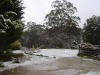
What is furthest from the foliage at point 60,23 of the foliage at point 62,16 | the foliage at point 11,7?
the foliage at point 11,7

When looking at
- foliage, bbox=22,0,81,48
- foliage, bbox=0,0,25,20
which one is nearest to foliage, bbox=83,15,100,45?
foliage, bbox=22,0,81,48

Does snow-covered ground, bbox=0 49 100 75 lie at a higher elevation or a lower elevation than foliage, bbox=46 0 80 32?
lower

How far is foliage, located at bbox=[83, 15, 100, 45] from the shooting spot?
41938mm

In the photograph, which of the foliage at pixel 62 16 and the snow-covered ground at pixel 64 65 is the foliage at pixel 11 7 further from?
the foliage at pixel 62 16

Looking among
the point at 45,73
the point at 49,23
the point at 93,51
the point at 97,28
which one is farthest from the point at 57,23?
the point at 45,73

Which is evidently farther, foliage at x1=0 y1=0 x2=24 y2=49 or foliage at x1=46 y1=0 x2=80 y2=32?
foliage at x1=46 y1=0 x2=80 y2=32

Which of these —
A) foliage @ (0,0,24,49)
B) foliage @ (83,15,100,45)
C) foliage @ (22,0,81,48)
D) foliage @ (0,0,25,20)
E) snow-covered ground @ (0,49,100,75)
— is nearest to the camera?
snow-covered ground @ (0,49,100,75)

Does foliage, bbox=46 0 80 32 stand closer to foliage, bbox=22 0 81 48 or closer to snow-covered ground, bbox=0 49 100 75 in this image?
foliage, bbox=22 0 81 48

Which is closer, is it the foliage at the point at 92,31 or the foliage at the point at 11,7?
the foliage at the point at 11,7

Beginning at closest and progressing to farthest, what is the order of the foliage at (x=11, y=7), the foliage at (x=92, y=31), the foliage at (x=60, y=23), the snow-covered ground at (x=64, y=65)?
1. the snow-covered ground at (x=64, y=65)
2. the foliage at (x=11, y=7)
3. the foliage at (x=92, y=31)
4. the foliage at (x=60, y=23)

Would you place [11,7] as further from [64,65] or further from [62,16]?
[62,16]

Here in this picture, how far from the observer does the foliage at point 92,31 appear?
41938mm

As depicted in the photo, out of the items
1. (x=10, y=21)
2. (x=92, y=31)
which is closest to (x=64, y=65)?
(x=10, y=21)

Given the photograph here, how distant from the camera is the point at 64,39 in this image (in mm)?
50094
